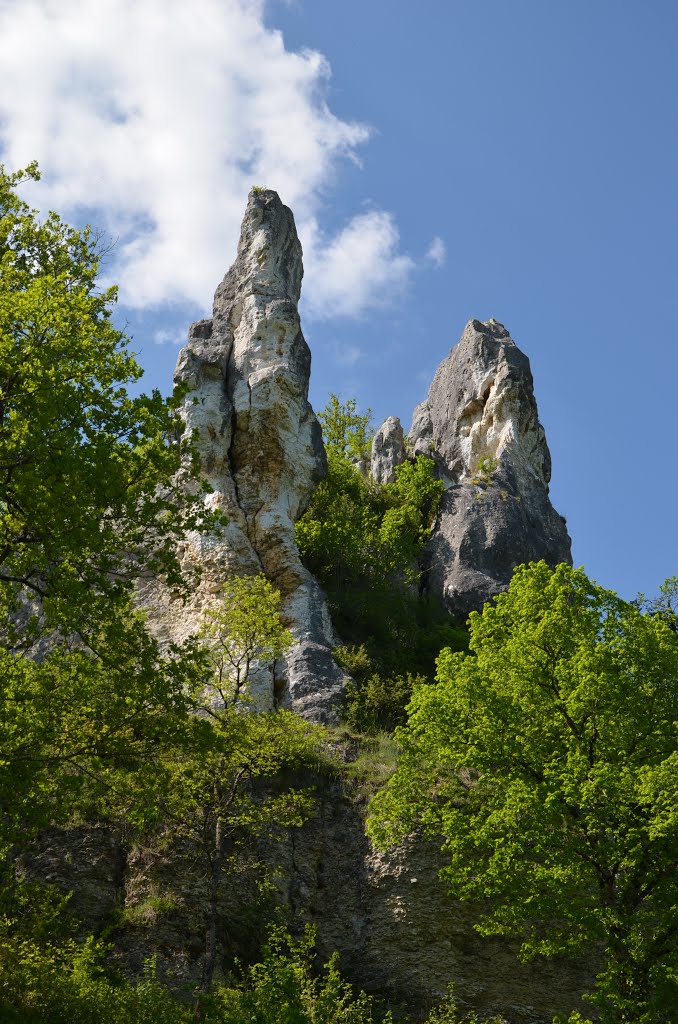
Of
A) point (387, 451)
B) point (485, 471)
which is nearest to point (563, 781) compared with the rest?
point (485, 471)

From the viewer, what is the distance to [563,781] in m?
15.9

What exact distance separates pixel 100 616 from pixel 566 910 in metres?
8.89

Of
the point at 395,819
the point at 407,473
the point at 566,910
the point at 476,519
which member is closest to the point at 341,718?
the point at 395,819

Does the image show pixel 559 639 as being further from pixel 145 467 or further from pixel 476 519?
pixel 476 519

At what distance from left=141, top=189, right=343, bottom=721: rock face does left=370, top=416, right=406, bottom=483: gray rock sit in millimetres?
8879

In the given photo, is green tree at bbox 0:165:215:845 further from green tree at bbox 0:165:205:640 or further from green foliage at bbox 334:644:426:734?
green foliage at bbox 334:644:426:734

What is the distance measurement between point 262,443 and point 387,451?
43.1 feet

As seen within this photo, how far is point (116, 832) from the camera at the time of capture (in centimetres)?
1978

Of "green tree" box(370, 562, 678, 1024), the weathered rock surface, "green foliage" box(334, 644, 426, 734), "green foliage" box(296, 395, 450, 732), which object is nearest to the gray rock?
"green foliage" box(296, 395, 450, 732)

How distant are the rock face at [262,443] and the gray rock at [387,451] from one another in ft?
29.1

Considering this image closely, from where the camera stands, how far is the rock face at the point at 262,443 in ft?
89.4

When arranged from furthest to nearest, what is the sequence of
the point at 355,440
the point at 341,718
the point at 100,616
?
the point at 355,440, the point at 341,718, the point at 100,616

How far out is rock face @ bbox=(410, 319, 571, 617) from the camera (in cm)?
3659

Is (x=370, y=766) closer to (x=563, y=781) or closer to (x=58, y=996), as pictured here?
(x=563, y=781)
